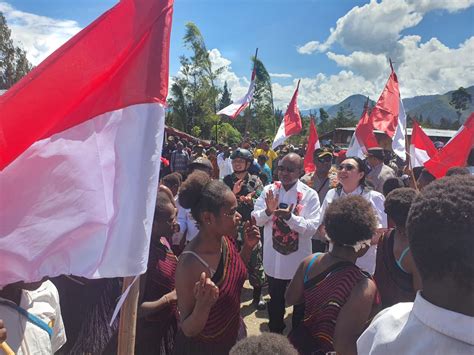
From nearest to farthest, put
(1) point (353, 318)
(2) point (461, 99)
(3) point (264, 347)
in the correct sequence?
(3) point (264, 347) → (1) point (353, 318) → (2) point (461, 99)

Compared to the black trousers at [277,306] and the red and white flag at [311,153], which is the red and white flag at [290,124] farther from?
the black trousers at [277,306]

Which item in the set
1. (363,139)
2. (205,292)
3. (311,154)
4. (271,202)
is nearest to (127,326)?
(205,292)

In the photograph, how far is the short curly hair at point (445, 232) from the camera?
1.01 meters

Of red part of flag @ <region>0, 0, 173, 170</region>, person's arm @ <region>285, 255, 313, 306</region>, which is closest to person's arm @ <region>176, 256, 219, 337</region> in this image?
person's arm @ <region>285, 255, 313, 306</region>

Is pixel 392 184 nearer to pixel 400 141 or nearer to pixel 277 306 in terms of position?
pixel 277 306

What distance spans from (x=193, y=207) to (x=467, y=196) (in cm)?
165

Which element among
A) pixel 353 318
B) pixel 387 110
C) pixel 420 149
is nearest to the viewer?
pixel 353 318

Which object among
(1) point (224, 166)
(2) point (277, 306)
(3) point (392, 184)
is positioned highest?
(1) point (224, 166)

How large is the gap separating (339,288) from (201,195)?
3.13ft

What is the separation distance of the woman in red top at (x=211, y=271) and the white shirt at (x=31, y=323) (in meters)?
0.61

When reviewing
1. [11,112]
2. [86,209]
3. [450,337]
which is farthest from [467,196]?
[11,112]

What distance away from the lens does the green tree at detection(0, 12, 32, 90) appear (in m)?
42.9

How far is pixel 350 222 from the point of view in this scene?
2.24 metres

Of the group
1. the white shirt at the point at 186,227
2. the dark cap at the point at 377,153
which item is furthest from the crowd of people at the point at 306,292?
the dark cap at the point at 377,153
